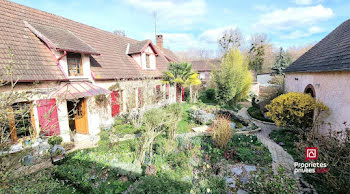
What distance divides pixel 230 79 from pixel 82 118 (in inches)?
569

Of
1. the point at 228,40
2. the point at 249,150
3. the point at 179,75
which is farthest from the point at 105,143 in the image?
the point at 228,40

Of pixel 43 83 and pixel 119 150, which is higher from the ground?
pixel 43 83

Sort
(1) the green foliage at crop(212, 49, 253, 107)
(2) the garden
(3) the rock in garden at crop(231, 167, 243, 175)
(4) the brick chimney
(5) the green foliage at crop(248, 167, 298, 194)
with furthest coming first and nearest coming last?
(4) the brick chimney
(1) the green foliage at crop(212, 49, 253, 107)
(3) the rock in garden at crop(231, 167, 243, 175)
(2) the garden
(5) the green foliage at crop(248, 167, 298, 194)

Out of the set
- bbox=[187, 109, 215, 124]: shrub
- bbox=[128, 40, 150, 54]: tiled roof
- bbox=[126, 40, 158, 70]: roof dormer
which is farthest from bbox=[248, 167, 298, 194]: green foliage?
bbox=[128, 40, 150, 54]: tiled roof

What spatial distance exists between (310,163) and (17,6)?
17087 millimetres

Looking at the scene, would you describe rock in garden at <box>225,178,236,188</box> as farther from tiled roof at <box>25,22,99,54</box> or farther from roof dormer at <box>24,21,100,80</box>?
tiled roof at <box>25,22,99,54</box>

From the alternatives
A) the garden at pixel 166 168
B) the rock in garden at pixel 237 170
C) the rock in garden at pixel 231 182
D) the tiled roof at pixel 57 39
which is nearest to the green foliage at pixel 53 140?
the garden at pixel 166 168

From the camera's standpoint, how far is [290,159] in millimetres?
7578

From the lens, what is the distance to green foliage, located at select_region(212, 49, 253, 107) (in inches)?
713

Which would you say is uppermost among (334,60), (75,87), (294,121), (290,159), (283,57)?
(283,57)

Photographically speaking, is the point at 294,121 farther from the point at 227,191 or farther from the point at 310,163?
the point at 227,191

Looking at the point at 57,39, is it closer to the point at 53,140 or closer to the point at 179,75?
the point at 53,140

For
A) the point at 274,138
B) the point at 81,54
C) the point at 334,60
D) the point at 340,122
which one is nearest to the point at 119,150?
the point at 81,54

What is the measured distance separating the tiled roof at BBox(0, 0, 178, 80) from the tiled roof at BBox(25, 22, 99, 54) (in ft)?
1.45
